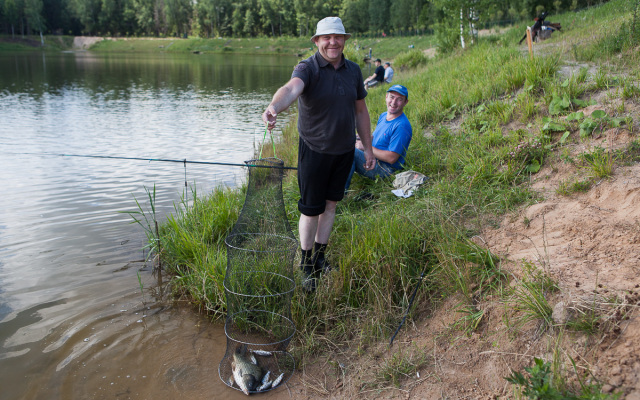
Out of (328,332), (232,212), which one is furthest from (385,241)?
(232,212)

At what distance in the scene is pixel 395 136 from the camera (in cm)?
530

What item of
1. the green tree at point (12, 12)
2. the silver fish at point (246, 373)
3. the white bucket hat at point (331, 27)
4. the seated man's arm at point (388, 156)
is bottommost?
the silver fish at point (246, 373)

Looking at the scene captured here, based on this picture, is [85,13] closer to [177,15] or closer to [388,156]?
[177,15]

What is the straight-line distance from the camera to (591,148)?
14.9 feet

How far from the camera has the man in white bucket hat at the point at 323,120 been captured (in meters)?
3.42

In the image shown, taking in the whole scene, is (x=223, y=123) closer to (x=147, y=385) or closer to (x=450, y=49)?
(x=450, y=49)

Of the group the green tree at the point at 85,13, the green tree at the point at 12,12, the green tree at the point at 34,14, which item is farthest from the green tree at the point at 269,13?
the green tree at the point at 12,12

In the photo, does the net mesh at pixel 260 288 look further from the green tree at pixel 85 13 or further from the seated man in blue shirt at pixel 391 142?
the green tree at pixel 85 13

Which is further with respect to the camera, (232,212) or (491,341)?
(232,212)

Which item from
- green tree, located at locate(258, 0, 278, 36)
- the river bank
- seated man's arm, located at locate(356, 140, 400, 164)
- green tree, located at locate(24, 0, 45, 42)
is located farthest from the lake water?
green tree, located at locate(258, 0, 278, 36)

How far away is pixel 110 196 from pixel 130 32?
106m

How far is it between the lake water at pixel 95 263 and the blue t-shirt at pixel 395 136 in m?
2.64

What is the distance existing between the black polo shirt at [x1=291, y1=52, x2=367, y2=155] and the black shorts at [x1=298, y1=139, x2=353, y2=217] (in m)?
0.07

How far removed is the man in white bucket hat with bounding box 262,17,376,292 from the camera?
3422mm
